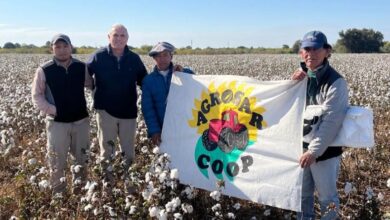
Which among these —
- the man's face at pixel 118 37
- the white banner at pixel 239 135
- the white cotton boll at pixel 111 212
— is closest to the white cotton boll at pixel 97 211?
the white cotton boll at pixel 111 212

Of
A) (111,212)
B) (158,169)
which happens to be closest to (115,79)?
(158,169)

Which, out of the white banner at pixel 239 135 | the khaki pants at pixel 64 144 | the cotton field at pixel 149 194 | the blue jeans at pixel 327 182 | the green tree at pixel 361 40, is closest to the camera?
the cotton field at pixel 149 194

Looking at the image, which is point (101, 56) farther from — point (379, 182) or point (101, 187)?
point (379, 182)

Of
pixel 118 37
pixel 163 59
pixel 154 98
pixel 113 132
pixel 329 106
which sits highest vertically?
pixel 118 37

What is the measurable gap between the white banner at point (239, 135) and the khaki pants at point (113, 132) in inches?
20.8

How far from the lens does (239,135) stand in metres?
4.92

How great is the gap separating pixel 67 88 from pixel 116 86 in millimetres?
585

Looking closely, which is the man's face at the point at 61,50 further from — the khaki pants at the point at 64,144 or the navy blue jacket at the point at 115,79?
the khaki pants at the point at 64,144

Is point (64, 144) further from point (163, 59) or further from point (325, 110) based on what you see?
point (325, 110)

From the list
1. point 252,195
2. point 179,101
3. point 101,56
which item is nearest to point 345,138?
point 252,195

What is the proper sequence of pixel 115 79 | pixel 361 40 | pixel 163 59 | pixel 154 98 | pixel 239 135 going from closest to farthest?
1. pixel 239 135
2. pixel 163 59
3. pixel 115 79
4. pixel 154 98
5. pixel 361 40

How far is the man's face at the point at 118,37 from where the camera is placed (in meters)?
5.21

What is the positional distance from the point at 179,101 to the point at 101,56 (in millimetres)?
1076

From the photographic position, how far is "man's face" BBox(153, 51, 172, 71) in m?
5.17
